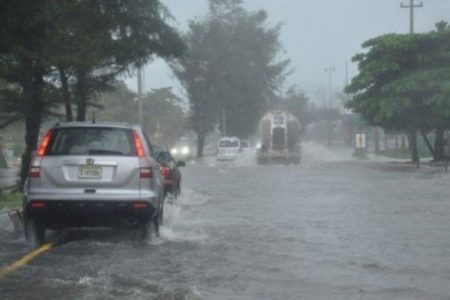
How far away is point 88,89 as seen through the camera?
2328 cm

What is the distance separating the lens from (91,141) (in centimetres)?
1117

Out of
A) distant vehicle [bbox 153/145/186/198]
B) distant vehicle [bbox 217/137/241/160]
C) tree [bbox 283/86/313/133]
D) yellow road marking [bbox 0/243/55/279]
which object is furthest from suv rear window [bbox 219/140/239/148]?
tree [bbox 283/86/313/133]

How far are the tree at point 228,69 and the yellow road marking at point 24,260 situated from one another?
183 ft

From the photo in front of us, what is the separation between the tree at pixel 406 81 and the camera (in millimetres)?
Result: 40375

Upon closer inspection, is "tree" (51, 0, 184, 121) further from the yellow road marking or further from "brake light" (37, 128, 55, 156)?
the yellow road marking

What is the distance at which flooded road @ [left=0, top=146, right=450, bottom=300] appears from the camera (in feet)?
26.5

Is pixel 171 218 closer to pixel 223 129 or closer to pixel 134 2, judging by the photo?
pixel 134 2

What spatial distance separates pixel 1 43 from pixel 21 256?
3473 millimetres

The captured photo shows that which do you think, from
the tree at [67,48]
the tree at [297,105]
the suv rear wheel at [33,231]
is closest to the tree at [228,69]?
the tree at [297,105]

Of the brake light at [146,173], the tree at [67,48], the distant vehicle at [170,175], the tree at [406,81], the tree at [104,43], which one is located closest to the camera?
the brake light at [146,173]

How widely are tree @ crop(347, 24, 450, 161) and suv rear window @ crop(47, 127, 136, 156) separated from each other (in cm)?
3048

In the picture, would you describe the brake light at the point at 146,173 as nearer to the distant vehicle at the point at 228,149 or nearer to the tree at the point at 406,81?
the tree at the point at 406,81

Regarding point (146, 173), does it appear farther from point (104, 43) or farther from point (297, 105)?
point (297, 105)

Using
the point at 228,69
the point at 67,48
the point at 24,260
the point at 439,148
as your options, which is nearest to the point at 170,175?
the point at 67,48
